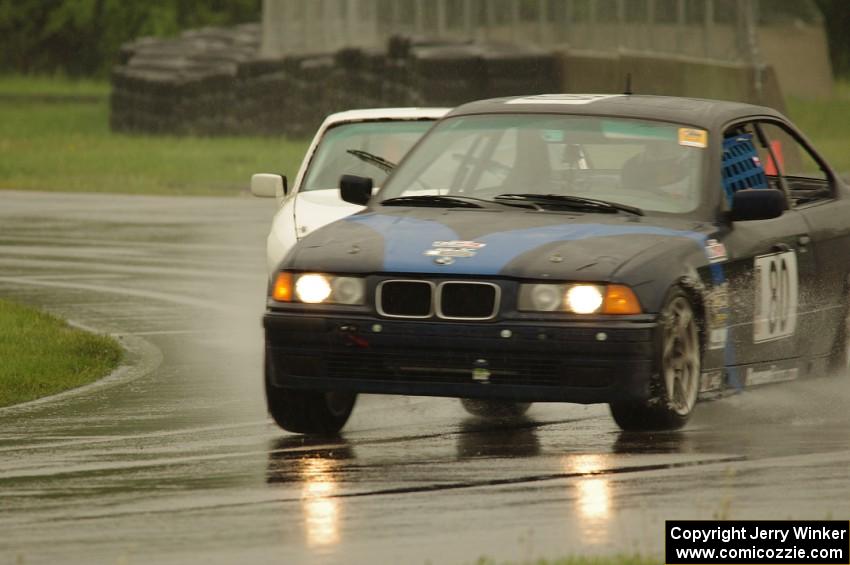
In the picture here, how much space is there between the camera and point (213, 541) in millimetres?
7434

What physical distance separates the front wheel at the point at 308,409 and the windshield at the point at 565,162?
1.05 m

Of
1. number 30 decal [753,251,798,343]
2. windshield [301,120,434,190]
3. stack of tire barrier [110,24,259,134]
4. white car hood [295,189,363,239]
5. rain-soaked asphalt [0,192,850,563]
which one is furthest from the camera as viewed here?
stack of tire barrier [110,24,259,134]

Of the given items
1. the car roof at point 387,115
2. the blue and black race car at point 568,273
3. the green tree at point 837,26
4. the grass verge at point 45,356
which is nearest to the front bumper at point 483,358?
the blue and black race car at point 568,273

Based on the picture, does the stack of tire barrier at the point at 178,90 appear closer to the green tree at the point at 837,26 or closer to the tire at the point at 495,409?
the green tree at the point at 837,26

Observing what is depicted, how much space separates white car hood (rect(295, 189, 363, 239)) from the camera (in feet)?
44.0

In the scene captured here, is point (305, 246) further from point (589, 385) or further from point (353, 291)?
Answer: point (589, 385)

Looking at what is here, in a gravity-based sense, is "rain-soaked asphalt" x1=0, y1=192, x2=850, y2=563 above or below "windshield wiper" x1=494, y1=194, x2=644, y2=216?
below

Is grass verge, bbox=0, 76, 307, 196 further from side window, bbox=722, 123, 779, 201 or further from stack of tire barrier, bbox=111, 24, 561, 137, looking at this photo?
side window, bbox=722, 123, 779, 201

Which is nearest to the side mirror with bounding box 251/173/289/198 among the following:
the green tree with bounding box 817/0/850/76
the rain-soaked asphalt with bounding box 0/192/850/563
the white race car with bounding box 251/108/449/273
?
the white race car with bounding box 251/108/449/273

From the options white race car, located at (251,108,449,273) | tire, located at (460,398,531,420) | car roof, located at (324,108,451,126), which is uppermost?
car roof, located at (324,108,451,126)

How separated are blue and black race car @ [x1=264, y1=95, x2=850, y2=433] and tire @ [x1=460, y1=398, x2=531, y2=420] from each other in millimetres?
16

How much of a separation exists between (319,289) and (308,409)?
69cm

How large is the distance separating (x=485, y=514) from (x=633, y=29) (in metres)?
31.0

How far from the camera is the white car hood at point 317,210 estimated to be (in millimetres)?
13414
